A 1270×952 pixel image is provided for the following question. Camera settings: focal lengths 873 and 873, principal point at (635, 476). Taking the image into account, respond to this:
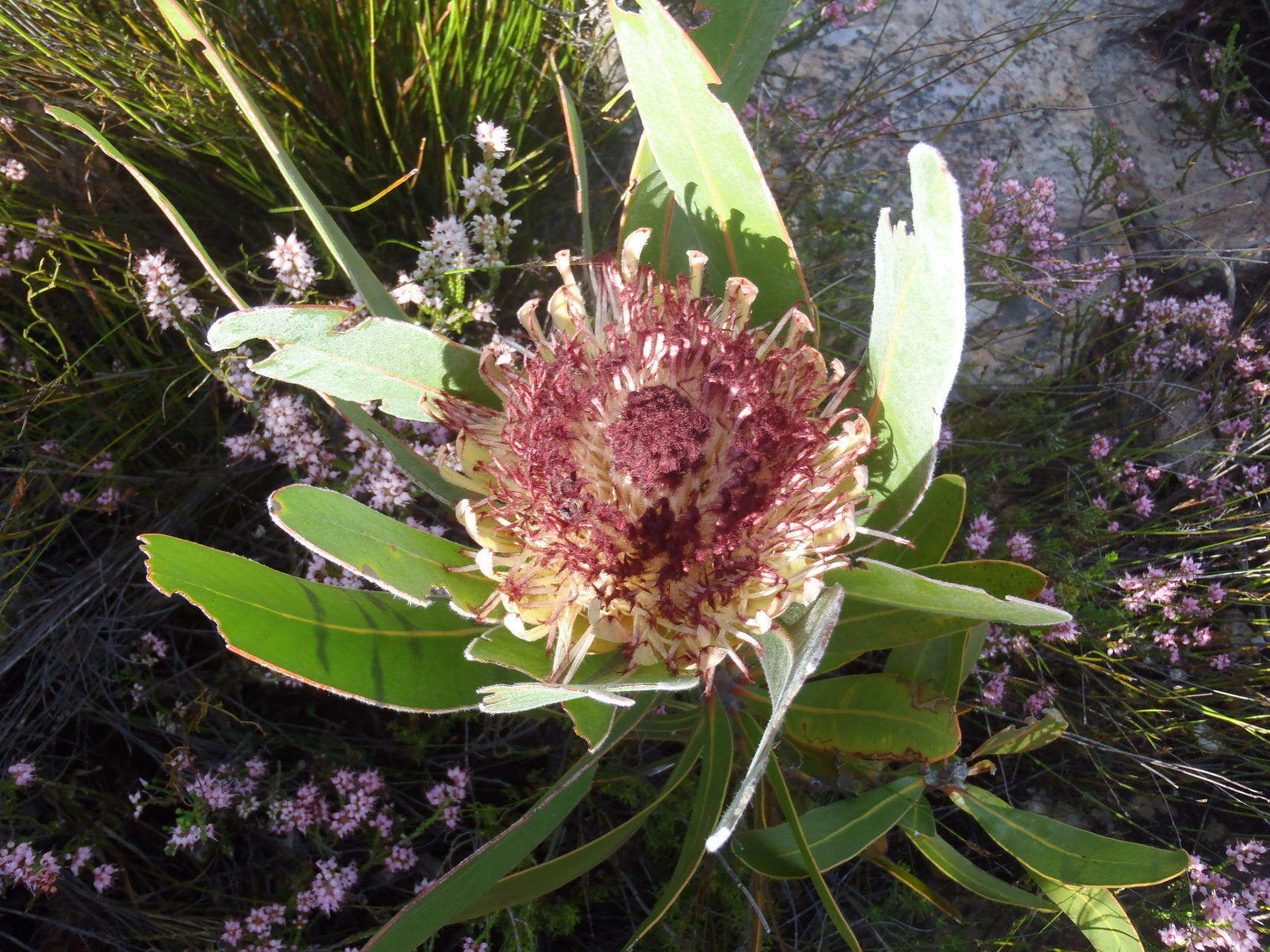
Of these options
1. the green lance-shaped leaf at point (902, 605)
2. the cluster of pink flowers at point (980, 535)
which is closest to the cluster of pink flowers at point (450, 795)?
the green lance-shaped leaf at point (902, 605)

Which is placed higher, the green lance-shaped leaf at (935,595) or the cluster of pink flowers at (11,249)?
the cluster of pink flowers at (11,249)

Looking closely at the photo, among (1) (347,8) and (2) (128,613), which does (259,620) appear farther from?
(1) (347,8)

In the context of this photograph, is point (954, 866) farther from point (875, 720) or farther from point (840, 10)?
point (840, 10)

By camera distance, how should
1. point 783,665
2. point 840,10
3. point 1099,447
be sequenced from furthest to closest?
point 840,10
point 1099,447
point 783,665

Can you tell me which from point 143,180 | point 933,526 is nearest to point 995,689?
point 933,526

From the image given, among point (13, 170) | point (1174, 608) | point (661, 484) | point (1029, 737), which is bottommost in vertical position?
point (1174, 608)

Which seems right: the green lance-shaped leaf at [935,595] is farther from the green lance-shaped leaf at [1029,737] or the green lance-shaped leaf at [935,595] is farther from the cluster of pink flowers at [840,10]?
the cluster of pink flowers at [840,10]

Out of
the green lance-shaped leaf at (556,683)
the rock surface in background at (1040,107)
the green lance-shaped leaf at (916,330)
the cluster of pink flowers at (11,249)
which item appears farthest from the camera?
the rock surface in background at (1040,107)
